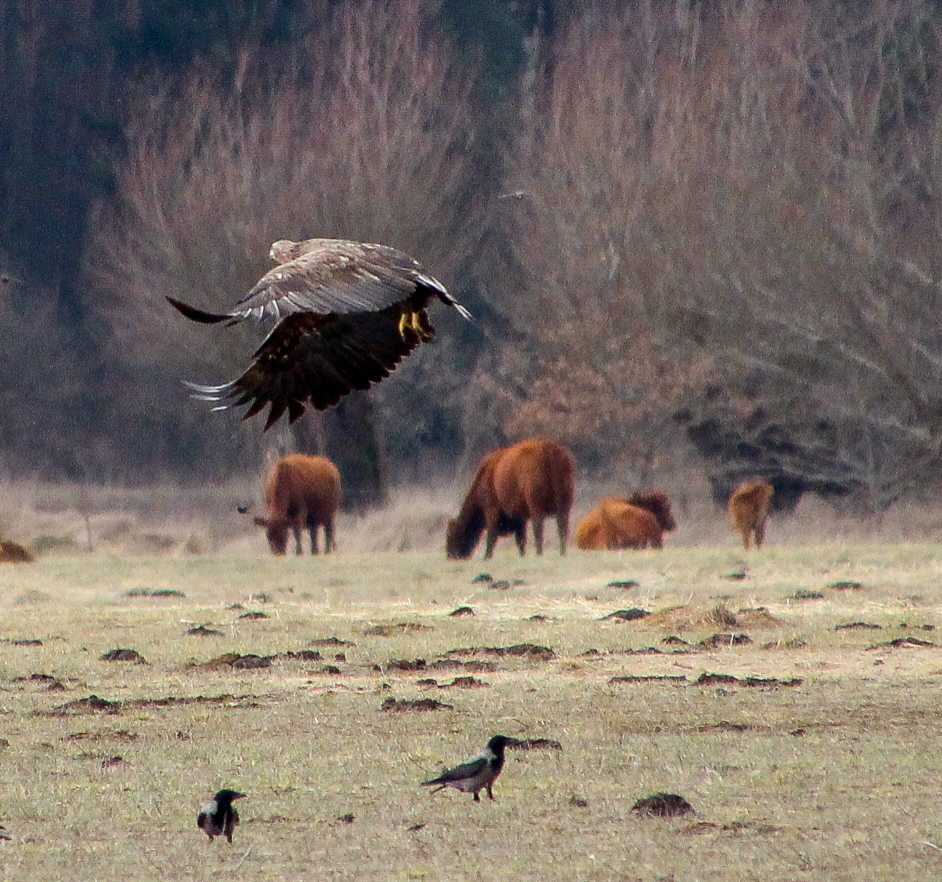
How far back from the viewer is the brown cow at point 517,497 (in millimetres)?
25734

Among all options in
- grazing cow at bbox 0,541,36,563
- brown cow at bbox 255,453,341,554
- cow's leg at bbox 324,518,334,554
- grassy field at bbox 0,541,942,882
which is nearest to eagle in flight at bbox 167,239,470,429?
grassy field at bbox 0,541,942,882

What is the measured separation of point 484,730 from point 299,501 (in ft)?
62.4

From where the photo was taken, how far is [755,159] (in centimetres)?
2911

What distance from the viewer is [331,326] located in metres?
7.55

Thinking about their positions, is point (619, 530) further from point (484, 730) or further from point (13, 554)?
Answer: point (484, 730)

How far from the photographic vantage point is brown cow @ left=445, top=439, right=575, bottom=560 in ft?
84.4

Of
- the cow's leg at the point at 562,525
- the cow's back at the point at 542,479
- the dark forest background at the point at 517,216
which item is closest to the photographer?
the cow's leg at the point at 562,525

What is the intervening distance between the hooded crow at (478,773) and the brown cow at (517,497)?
56.4 feet

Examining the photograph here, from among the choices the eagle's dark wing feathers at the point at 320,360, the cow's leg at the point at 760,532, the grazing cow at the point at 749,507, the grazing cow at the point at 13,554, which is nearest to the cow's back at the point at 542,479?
the grazing cow at the point at 749,507

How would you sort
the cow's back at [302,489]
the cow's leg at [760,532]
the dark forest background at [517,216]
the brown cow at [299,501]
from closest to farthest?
the cow's leg at [760,532], the dark forest background at [517,216], the brown cow at [299,501], the cow's back at [302,489]

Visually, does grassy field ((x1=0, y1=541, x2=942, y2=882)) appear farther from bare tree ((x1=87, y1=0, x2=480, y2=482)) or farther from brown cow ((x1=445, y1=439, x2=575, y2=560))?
bare tree ((x1=87, y1=0, x2=480, y2=482))

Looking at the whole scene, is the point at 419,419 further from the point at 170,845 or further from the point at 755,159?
the point at 170,845

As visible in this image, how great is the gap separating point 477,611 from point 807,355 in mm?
13923

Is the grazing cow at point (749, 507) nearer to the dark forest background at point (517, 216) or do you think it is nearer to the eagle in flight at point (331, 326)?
the dark forest background at point (517, 216)
